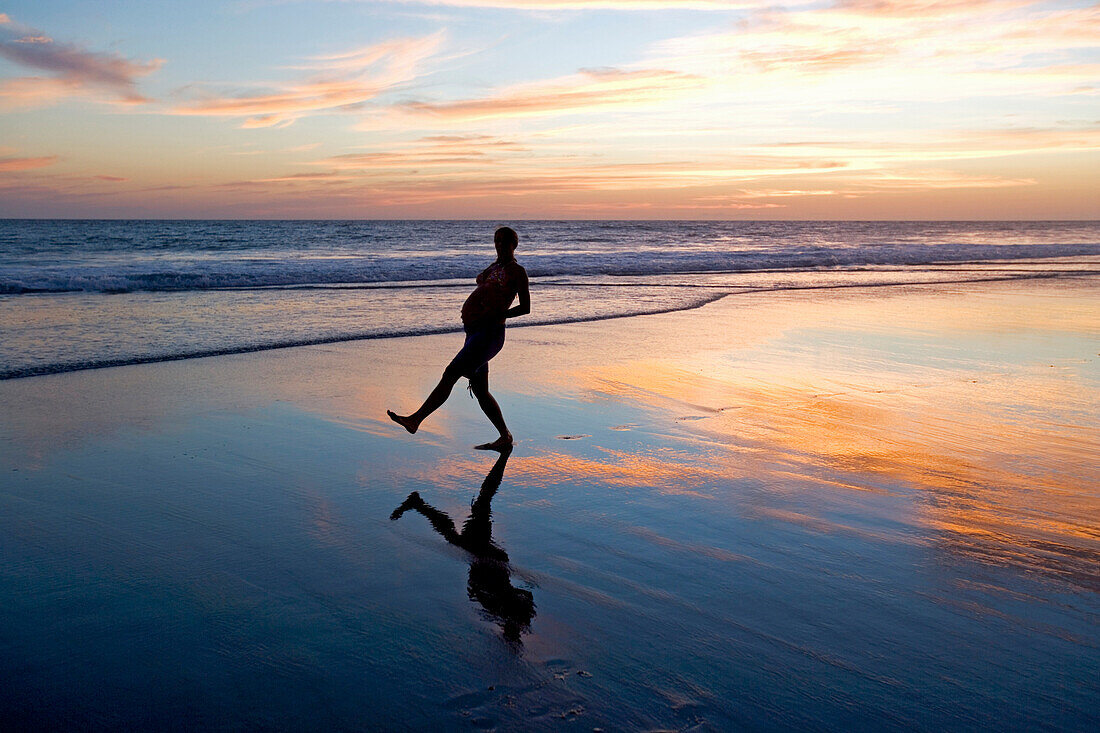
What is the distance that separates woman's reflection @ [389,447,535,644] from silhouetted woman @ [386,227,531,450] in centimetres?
94

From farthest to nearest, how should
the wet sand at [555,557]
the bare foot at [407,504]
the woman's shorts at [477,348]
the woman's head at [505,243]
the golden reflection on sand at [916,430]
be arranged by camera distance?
the woman's shorts at [477,348] < the woman's head at [505,243] < the bare foot at [407,504] < the golden reflection on sand at [916,430] < the wet sand at [555,557]

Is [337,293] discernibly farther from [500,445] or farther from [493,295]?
[500,445]

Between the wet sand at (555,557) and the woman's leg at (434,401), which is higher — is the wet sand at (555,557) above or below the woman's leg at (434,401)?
below

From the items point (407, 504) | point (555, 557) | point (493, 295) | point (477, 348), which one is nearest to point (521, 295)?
point (493, 295)

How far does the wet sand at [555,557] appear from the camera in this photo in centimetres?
288

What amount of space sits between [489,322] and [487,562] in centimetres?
260

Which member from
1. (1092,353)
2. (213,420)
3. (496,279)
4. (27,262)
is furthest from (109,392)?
(27,262)

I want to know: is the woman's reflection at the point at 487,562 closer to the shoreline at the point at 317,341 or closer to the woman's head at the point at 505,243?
the woman's head at the point at 505,243

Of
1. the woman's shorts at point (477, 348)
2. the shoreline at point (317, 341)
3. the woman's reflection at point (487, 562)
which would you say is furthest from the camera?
the shoreline at point (317, 341)

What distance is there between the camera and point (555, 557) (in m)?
4.14

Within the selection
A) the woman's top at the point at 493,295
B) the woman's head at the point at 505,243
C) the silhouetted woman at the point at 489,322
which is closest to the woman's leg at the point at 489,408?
the silhouetted woman at the point at 489,322

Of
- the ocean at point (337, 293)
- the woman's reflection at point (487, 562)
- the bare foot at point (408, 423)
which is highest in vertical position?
the ocean at point (337, 293)

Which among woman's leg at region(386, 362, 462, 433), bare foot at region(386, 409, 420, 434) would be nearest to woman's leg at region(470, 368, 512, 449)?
woman's leg at region(386, 362, 462, 433)

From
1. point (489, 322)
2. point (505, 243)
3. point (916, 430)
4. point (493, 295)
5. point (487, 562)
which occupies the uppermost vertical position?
point (505, 243)
